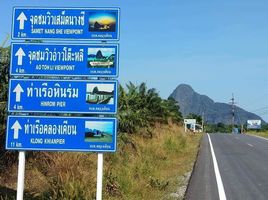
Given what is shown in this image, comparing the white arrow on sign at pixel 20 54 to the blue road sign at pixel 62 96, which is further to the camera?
the white arrow on sign at pixel 20 54

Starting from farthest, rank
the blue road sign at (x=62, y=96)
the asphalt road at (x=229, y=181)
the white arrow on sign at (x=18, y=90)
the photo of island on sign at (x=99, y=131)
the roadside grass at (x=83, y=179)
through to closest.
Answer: the asphalt road at (x=229, y=181), the roadside grass at (x=83, y=179), the white arrow on sign at (x=18, y=90), the blue road sign at (x=62, y=96), the photo of island on sign at (x=99, y=131)

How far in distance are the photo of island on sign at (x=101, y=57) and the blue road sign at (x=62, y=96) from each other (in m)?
0.28

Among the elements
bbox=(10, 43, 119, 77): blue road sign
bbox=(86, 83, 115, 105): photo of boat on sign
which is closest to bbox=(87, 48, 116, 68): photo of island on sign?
bbox=(10, 43, 119, 77): blue road sign

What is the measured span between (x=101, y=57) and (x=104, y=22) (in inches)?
22.9

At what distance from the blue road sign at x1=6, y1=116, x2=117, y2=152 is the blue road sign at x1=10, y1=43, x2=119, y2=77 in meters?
0.76

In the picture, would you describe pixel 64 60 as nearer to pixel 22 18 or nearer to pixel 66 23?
pixel 66 23

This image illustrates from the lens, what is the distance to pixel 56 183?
9.88 metres

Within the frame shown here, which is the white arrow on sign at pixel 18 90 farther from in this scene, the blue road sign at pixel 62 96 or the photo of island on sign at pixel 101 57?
the photo of island on sign at pixel 101 57

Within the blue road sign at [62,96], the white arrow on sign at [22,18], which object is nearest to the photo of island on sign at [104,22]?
the blue road sign at [62,96]

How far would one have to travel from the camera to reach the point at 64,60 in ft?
28.3

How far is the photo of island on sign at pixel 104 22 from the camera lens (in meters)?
8.59

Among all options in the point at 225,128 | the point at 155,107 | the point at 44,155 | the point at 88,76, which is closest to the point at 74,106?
the point at 88,76

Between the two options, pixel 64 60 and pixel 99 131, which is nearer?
pixel 99 131

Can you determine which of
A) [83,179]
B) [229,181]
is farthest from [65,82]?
[229,181]
